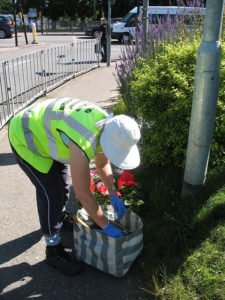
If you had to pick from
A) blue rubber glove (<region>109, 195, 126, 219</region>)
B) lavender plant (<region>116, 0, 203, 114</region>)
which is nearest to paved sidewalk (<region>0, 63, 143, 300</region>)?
blue rubber glove (<region>109, 195, 126, 219</region>)

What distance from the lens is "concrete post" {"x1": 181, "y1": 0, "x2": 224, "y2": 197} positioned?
8.25ft

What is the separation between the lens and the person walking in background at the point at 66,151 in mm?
1935

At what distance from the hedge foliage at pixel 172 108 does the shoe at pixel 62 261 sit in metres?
1.37

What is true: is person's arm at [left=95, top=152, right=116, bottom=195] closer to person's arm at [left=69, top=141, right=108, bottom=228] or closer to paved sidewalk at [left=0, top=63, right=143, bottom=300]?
person's arm at [left=69, top=141, right=108, bottom=228]

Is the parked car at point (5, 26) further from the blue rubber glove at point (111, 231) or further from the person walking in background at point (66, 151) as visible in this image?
the blue rubber glove at point (111, 231)

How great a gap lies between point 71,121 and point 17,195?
1870 mm

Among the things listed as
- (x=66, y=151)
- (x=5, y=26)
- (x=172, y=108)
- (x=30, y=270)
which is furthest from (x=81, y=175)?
(x=5, y=26)

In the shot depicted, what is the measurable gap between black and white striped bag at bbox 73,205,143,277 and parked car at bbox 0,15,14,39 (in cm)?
2495

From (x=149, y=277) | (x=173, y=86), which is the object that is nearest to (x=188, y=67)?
(x=173, y=86)

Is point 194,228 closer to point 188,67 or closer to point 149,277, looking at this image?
point 149,277

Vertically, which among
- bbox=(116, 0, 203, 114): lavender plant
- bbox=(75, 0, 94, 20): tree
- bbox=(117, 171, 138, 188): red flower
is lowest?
bbox=(117, 171, 138, 188): red flower

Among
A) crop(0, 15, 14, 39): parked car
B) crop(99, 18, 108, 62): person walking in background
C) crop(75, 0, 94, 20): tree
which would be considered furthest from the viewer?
crop(75, 0, 94, 20): tree

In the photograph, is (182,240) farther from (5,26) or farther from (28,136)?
(5,26)

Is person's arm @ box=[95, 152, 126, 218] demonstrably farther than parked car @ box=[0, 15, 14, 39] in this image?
No
